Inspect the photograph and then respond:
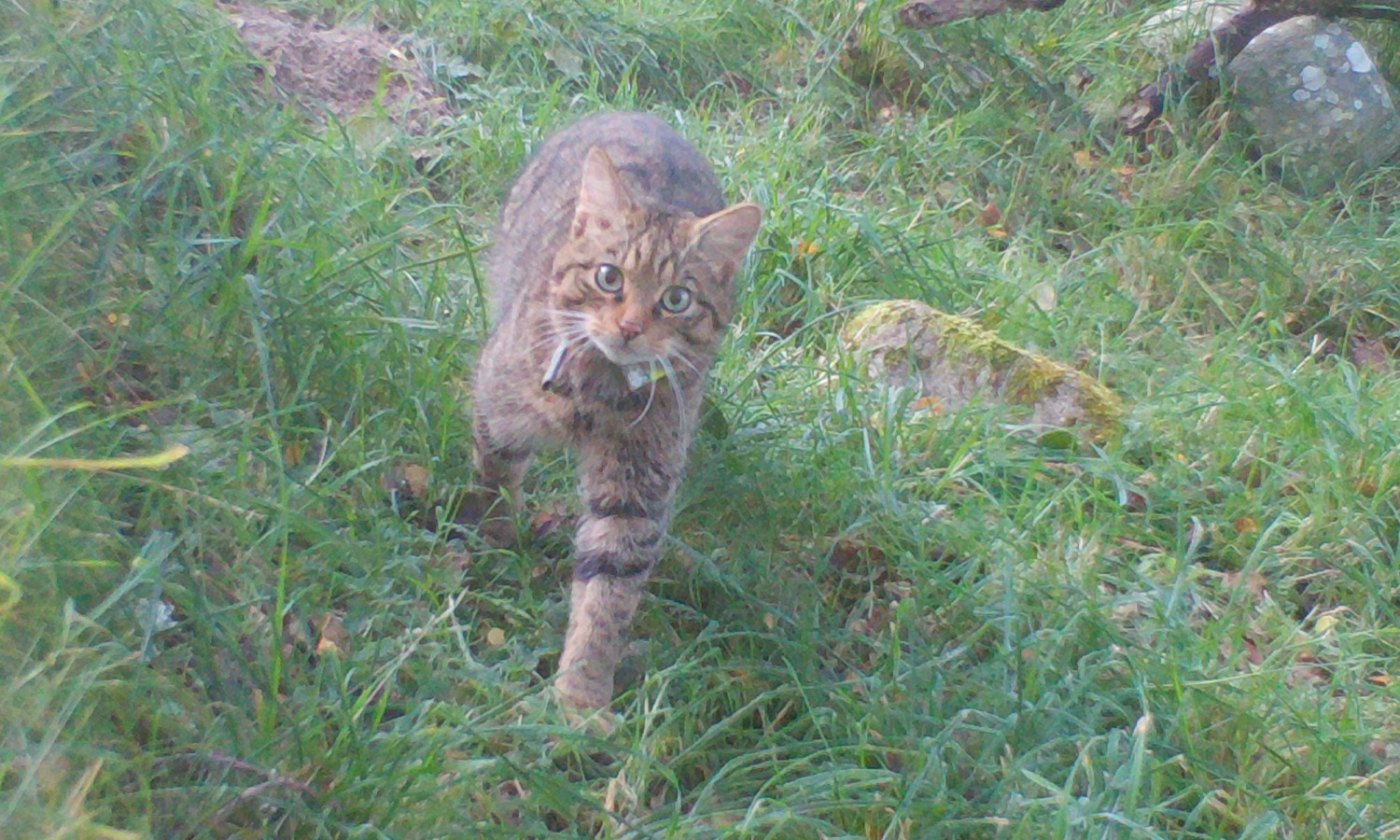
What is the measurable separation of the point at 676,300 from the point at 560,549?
2.45 feet

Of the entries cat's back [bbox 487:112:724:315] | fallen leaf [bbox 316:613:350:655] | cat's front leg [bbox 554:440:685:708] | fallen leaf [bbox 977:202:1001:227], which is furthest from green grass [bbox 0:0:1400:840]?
fallen leaf [bbox 977:202:1001:227]

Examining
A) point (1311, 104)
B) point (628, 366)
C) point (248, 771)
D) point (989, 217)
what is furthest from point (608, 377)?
point (1311, 104)

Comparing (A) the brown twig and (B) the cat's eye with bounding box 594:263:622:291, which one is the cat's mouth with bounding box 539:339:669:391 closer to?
(B) the cat's eye with bounding box 594:263:622:291

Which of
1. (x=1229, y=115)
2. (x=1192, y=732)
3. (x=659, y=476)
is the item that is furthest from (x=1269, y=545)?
(x=1229, y=115)

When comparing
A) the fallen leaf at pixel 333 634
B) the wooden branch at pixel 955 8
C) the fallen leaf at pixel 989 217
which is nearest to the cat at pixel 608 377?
the fallen leaf at pixel 333 634

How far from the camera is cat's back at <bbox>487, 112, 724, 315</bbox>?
3.37 m

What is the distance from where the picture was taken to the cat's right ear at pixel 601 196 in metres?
2.91

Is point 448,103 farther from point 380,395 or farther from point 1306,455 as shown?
point 1306,455

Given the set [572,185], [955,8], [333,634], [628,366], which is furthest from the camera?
[955,8]

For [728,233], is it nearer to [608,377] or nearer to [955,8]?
[608,377]

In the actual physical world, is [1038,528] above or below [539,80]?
below

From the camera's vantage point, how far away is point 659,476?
9.90ft

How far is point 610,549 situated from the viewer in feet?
9.62

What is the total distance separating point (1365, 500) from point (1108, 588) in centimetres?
93
